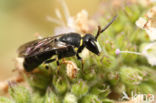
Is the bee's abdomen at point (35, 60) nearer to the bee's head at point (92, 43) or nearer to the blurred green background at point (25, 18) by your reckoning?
the bee's head at point (92, 43)

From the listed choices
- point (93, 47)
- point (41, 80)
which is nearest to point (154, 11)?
point (93, 47)

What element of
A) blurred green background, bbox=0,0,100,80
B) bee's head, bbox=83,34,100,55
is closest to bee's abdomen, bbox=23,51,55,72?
bee's head, bbox=83,34,100,55

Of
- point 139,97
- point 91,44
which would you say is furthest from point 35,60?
point 139,97

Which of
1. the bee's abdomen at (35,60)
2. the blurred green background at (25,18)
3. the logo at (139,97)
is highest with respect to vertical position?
the blurred green background at (25,18)

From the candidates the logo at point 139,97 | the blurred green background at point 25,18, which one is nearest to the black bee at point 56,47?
the logo at point 139,97

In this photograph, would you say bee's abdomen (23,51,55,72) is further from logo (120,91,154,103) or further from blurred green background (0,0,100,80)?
blurred green background (0,0,100,80)

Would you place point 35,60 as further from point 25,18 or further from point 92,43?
point 25,18

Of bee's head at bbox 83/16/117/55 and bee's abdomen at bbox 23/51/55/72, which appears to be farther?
bee's abdomen at bbox 23/51/55/72
